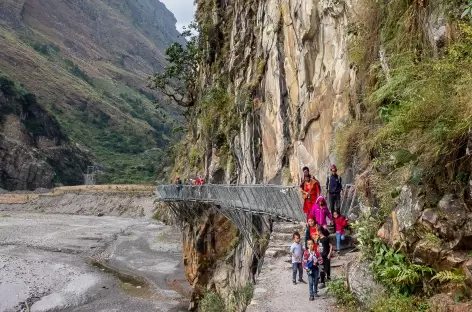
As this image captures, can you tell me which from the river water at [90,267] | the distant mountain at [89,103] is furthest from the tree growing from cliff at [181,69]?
the distant mountain at [89,103]

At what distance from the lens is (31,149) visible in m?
94.4

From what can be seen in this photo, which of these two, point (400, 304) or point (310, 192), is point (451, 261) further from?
point (310, 192)

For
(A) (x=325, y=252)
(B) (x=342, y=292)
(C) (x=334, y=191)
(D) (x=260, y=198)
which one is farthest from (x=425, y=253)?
(D) (x=260, y=198)

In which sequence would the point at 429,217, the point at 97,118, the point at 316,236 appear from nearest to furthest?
the point at 429,217 → the point at 316,236 → the point at 97,118

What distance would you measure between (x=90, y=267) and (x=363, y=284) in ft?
96.7

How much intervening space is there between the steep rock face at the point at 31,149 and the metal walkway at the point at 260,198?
74498mm

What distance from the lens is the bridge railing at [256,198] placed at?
39.5 ft

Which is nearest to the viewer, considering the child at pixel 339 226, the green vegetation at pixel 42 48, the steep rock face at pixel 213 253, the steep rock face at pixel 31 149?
the child at pixel 339 226

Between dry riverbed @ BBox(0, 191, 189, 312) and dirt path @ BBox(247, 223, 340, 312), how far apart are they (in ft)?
48.7

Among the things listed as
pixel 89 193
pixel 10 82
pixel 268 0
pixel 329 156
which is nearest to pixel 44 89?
pixel 10 82

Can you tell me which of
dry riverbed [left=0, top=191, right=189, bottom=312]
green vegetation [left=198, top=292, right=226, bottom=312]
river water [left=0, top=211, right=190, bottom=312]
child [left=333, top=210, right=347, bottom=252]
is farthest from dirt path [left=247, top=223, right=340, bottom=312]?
dry riverbed [left=0, top=191, right=189, bottom=312]

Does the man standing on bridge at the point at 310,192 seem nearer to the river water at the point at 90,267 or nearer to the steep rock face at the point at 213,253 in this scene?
the steep rock face at the point at 213,253

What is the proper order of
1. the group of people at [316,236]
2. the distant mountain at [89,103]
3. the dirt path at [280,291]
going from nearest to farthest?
the dirt path at [280,291] < the group of people at [316,236] < the distant mountain at [89,103]

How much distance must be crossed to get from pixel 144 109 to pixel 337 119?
504 ft
